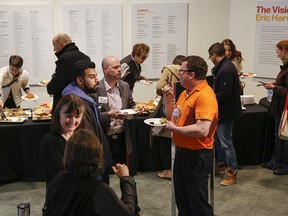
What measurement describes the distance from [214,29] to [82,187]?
16.5ft

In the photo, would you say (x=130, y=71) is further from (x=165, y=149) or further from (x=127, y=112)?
(x=127, y=112)

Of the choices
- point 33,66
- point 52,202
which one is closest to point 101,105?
point 52,202

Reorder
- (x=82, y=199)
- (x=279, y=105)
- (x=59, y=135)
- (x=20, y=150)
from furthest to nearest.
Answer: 1. (x=279, y=105)
2. (x=20, y=150)
3. (x=59, y=135)
4. (x=82, y=199)

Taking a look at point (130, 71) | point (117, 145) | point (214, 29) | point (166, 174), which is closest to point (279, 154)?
point (166, 174)

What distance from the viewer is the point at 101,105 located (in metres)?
3.33

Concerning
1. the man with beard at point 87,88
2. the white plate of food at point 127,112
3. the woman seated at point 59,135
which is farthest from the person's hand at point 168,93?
the woman seated at point 59,135

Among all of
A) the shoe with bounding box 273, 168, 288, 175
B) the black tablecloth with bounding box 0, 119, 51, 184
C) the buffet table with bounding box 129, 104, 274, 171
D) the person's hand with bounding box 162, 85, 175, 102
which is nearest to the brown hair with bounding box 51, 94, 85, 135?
the person's hand with bounding box 162, 85, 175, 102

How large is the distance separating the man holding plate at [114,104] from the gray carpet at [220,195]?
61 cm

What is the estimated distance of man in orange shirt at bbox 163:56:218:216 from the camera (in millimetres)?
2701

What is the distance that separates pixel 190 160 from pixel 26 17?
368cm

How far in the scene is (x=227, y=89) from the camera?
153 inches

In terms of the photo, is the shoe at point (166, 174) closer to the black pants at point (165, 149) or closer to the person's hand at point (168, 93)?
the black pants at point (165, 149)

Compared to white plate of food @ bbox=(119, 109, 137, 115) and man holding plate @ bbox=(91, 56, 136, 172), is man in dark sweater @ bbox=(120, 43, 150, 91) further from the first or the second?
white plate of food @ bbox=(119, 109, 137, 115)

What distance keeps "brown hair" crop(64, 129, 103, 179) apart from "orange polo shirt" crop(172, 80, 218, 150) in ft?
3.59
